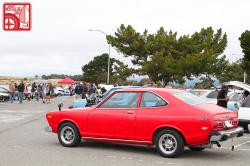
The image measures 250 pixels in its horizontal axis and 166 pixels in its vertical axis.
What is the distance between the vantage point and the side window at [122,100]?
1030 centimetres

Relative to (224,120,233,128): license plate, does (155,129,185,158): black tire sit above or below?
below

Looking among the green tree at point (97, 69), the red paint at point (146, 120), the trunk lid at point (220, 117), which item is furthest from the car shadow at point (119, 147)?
the green tree at point (97, 69)

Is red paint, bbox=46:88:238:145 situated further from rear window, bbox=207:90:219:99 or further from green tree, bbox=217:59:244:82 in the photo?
green tree, bbox=217:59:244:82

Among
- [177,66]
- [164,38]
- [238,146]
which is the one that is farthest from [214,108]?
[164,38]

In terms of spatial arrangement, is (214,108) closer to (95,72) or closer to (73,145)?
(73,145)

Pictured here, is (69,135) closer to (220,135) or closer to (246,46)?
(220,135)

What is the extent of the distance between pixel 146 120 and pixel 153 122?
0.18 metres

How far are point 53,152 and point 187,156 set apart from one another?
2814mm

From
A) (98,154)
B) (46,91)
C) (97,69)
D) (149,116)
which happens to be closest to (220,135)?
(149,116)

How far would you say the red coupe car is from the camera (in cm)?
930

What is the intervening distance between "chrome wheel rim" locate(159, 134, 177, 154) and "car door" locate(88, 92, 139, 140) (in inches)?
26.5

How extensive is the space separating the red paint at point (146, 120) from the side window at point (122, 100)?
90 mm

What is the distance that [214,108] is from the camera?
9.87 meters

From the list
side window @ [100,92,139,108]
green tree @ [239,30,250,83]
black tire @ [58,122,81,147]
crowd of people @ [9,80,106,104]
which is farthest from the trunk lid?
green tree @ [239,30,250,83]
